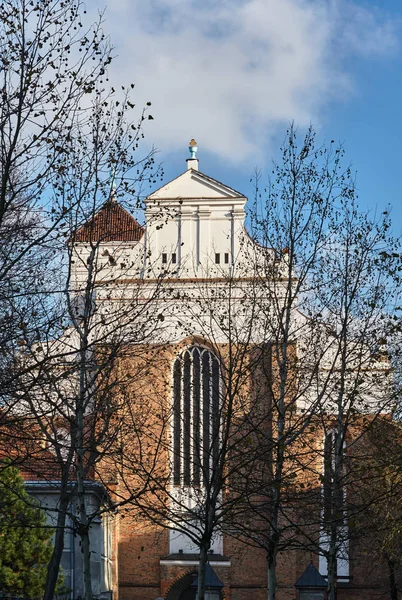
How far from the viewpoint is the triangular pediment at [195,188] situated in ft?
122

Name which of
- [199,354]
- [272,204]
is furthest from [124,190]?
[199,354]

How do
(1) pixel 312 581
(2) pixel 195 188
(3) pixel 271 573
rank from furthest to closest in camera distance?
(2) pixel 195 188 < (1) pixel 312 581 < (3) pixel 271 573

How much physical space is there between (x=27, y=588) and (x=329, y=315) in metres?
8.66

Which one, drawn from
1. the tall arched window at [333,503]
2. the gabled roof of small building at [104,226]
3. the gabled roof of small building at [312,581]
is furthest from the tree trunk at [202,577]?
the gabled roof of small building at [312,581]

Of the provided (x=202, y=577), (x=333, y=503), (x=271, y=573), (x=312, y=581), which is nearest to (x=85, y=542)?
(x=202, y=577)

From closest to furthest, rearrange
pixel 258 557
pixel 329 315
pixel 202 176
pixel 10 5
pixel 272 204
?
pixel 10 5
pixel 272 204
pixel 329 315
pixel 258 557
pixel 202 176

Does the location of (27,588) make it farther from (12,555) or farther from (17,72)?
(17,72)

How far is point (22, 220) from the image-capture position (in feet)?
43.8

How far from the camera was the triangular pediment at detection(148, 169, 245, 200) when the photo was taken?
37281 millimetres

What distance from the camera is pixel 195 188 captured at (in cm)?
3747

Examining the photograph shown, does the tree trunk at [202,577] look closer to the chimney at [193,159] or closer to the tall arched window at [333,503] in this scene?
the tall arched window at [333,503]

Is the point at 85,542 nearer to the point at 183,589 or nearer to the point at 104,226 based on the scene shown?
the point at 104,226

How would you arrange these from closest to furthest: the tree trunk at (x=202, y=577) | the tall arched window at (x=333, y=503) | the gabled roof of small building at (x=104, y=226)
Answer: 1. the gabled roof of small building at (x=104, y=226)
2. the tree trunk at (x=202, y=577)
3. the tall arched window at (x=333, y=503)

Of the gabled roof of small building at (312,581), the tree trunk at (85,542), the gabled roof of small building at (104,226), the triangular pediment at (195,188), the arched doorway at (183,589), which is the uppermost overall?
the triangular pediment at (195,188)
